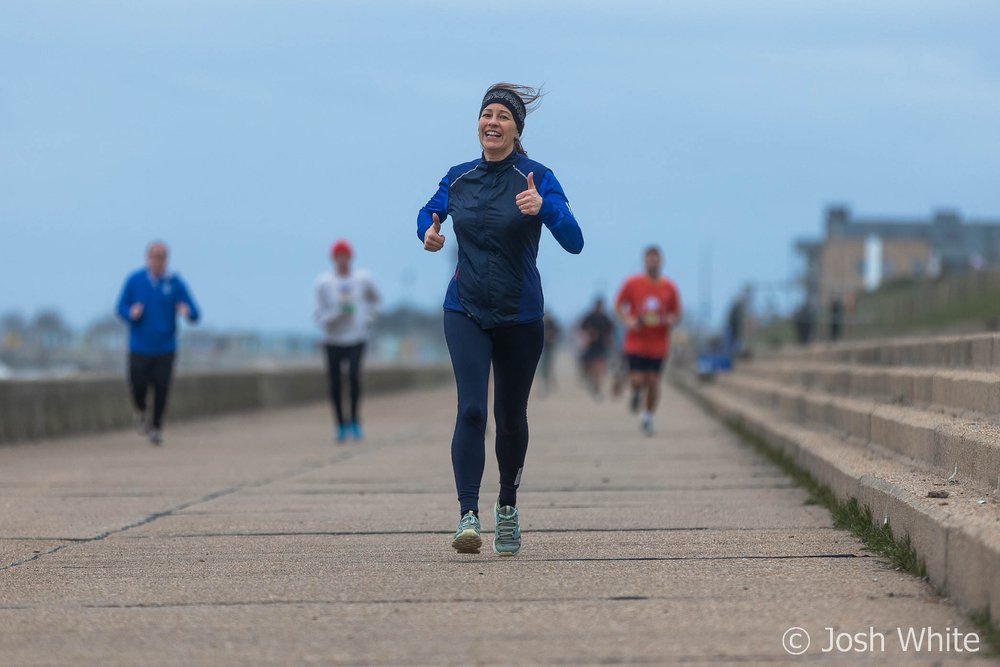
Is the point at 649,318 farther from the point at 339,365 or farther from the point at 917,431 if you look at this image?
the point at 917,431

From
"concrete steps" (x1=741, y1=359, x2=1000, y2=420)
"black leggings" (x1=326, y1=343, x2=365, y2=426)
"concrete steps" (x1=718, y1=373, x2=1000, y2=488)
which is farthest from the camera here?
"black leggings" (x1=326, y1=343, x2=365, y2=426)

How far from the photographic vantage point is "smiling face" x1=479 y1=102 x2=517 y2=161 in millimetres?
6551

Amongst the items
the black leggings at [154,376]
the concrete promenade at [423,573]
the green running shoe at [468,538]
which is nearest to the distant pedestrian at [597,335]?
the black leggings at [154,376]

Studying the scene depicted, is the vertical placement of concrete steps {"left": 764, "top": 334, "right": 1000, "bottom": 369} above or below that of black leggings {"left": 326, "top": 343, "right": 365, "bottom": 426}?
above

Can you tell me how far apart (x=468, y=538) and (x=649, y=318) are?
951 cm

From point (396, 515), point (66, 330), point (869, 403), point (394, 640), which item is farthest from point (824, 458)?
point (66, 330)

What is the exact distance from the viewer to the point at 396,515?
816 centimetres

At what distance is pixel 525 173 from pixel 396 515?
2407 mm

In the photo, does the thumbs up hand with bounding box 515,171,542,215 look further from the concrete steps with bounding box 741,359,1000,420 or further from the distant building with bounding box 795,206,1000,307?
the distant building with bounding box 795,206,1000,307

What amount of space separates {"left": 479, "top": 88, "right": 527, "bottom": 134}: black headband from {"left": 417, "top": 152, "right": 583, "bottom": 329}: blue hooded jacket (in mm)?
188

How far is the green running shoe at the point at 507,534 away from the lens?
652cm

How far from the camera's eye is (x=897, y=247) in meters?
119

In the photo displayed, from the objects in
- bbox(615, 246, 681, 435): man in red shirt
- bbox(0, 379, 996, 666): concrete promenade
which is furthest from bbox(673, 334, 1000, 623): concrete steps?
bbox(615, 246, 681, 435): man in red shirt

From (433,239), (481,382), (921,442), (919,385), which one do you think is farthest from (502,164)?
(919,385)
